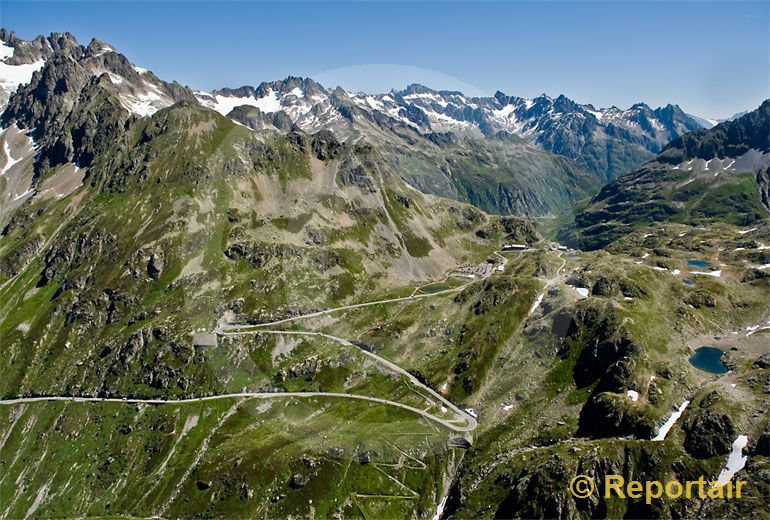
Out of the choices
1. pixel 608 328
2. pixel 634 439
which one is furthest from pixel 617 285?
pixel 634 439

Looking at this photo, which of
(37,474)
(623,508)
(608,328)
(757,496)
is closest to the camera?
(757,496)

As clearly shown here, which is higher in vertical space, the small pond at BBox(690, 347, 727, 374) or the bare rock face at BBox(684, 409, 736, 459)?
the small pond at BBox(690, 347, 727, 374)

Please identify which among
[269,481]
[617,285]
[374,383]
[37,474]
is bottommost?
[37,474]

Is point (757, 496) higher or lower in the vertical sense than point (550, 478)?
higher

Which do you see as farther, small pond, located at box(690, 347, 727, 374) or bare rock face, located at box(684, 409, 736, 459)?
small pond, located at box(690, 347, 727, 374)

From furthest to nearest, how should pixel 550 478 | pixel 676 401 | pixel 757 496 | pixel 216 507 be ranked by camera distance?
pixel 216 507, pixel 676 401, pixel 550 478, pixel 757 496

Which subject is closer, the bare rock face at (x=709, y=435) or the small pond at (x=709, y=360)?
the bare rock face at (x=709, y=435)

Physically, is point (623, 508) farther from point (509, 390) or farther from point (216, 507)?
point (216, 507)

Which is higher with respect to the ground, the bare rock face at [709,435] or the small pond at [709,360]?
the small pond at [709,360]
